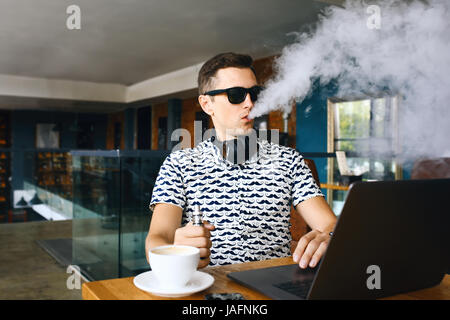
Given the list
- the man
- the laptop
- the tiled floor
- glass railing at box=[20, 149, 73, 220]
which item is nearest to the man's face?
the man

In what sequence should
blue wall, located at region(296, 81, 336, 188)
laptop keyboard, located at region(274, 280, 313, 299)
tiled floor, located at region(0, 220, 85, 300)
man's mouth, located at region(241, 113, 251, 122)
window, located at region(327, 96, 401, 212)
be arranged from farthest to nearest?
blue wall, located at region(296, 81, 336, 188)
window, located at region(327, 96, 401, 212)
tiled floor, located at region(0, 220, 85, 300)
man's mouth, located at region(241, 113, 251, 122)
laptop keyboard, located at region(274, 280, 313, 299)

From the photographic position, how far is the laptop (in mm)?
618

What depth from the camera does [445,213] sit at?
724 millimetres

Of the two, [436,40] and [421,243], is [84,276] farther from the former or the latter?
[421,243]

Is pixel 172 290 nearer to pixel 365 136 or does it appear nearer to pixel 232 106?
pixel 232 106

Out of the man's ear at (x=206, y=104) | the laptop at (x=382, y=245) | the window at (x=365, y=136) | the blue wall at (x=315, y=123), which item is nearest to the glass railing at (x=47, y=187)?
the blue wall at (x=315, y=123)

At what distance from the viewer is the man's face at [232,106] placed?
1.35 meters

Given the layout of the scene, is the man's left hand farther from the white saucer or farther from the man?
the man

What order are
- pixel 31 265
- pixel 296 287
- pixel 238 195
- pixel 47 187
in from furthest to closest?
pixel 47 187 → pixel 31 265 → pixel 238 195 → pixel 296 287

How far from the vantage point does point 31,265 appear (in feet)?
14.7

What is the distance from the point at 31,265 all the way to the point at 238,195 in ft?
13.0

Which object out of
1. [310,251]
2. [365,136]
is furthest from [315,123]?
[310,251]

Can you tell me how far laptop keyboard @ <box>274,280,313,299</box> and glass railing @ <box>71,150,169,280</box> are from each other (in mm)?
1807

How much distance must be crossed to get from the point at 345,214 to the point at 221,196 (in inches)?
27.3
